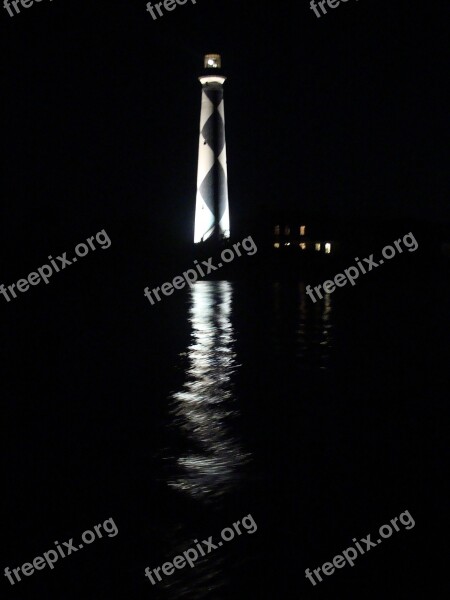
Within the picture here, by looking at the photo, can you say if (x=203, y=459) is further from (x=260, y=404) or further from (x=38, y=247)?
Answer: (x=38, y=247)

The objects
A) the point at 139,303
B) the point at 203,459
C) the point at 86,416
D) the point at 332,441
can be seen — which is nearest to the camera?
the point at 203,459

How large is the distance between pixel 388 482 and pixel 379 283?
2956 centimetres

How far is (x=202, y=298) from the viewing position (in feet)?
87.6

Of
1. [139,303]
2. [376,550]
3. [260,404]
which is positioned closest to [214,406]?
[260,404]
